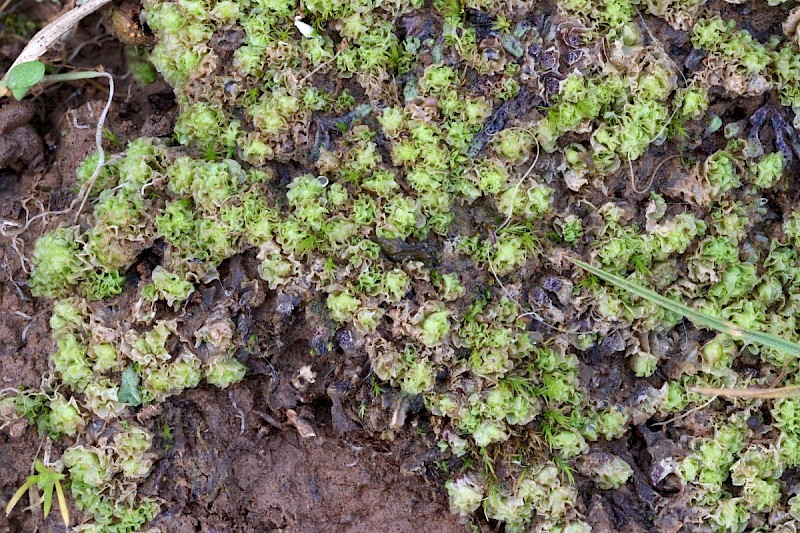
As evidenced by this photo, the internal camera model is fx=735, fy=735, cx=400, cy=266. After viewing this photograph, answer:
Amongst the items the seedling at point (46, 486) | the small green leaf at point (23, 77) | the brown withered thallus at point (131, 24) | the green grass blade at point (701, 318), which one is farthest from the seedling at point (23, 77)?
the green grass blade at point (701, 318)

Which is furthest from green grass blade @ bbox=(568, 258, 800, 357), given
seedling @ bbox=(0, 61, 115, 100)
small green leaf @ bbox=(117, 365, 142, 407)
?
seedling @ bbox=(0, 61, 115, 100)

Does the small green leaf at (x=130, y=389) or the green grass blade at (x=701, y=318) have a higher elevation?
the green grass blade at (x=701, y=318)

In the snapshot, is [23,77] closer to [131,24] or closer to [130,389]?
[131,24]

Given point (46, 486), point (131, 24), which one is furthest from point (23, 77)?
point (46, 486)

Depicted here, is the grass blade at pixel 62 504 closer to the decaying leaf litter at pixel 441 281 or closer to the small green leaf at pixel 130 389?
the decaying leaf litter at pixel 441 281

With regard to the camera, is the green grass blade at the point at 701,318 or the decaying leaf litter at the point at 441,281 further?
the decaying leaf litter at the point at 441,281

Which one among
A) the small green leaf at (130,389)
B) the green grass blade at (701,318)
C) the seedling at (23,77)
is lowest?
the small green leaf at (130,389)
